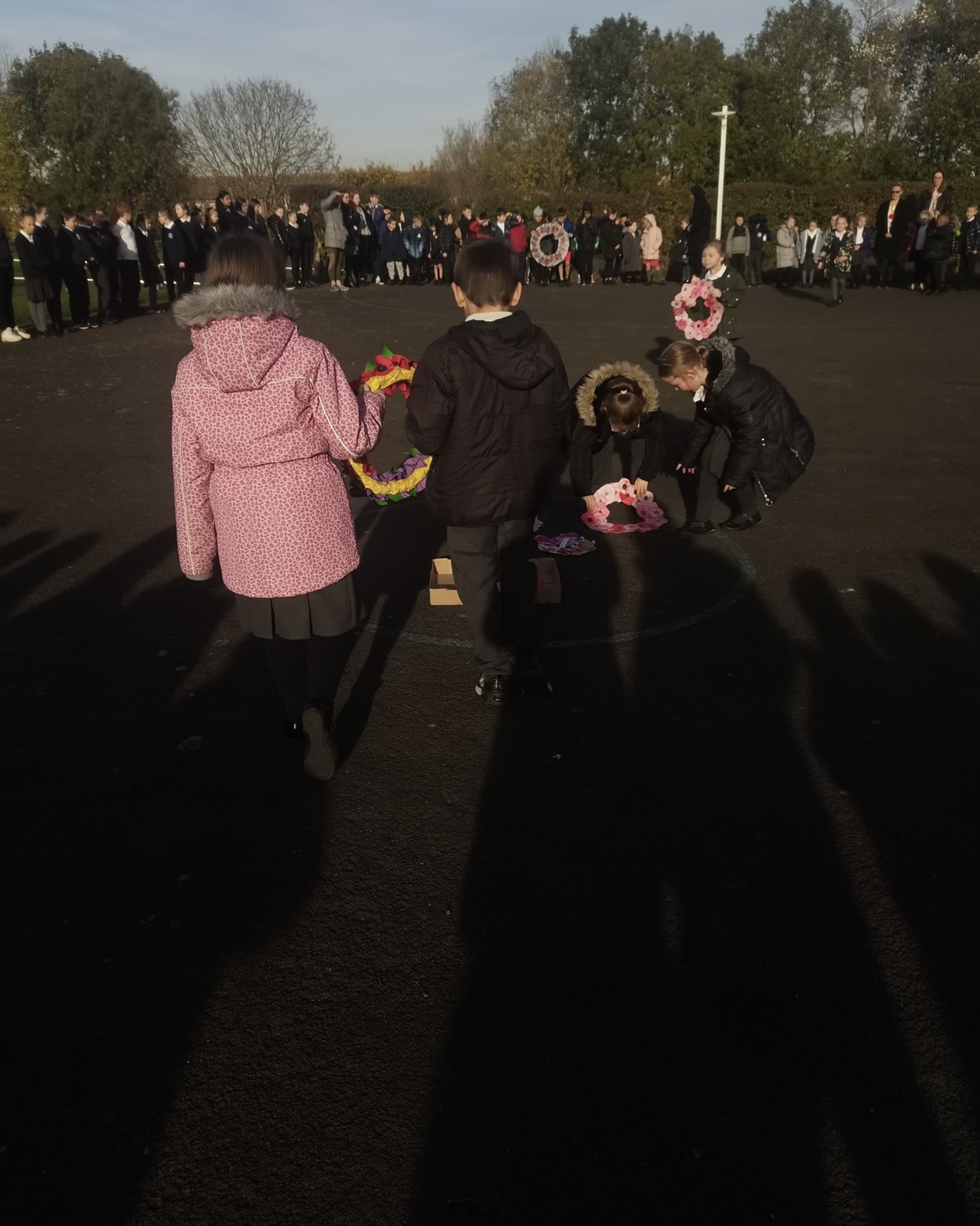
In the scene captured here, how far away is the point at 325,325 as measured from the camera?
763 inches

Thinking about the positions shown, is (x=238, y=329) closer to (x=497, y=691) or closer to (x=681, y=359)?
(x=497, y=691)

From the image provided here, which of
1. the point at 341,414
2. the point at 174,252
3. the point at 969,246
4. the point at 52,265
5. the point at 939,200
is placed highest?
the point at 939,200

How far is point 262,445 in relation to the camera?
371 cm

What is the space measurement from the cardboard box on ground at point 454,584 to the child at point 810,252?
22.2 metres

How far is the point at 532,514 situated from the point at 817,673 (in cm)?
170

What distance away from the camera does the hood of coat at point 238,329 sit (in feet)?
11.4

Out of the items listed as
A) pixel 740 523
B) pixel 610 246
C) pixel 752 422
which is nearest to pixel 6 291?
pixel 740 523

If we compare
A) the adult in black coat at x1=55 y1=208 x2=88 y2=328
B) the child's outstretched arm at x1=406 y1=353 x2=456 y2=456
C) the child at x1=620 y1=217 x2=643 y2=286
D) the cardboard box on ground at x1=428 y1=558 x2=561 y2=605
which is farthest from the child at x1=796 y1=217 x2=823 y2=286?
the child's outstretched arm at x1=406 y1=353 x2=456 y2=456

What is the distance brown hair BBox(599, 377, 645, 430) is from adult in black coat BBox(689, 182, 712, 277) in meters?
16.8

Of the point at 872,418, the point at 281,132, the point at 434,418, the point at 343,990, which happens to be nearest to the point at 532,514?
the point at 434,418

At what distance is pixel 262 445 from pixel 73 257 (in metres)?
16.3

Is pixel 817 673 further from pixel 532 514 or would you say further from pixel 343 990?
pixel 343 990

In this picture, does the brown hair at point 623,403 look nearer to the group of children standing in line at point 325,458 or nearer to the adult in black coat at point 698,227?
the group of children standing in line at point 325,458

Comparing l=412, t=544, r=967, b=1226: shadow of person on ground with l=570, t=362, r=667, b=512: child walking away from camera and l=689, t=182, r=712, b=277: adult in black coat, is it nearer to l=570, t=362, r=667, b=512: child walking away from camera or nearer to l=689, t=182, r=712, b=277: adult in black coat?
l=570, t=362, r=667, b=512: child walking away from camera
